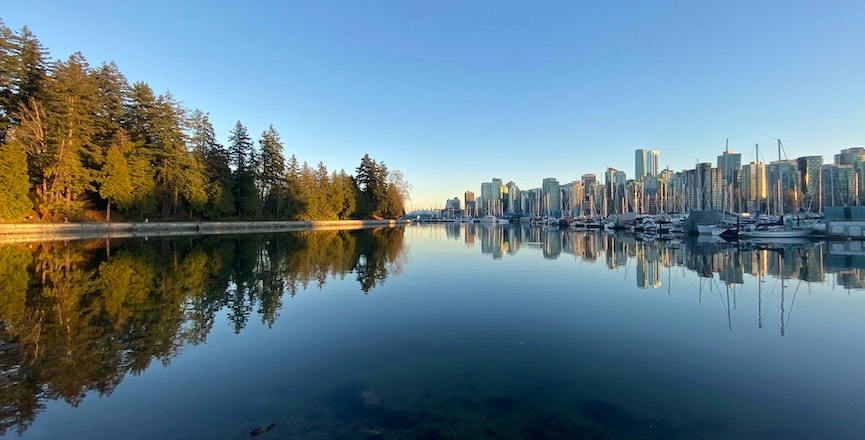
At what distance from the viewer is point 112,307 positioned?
1283 cm

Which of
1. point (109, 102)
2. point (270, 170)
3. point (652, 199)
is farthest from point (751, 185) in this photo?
point (109, 102)

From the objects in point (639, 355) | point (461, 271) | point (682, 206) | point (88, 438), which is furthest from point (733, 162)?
point (88, 438)

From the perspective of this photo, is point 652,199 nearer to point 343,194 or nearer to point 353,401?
point 343,194

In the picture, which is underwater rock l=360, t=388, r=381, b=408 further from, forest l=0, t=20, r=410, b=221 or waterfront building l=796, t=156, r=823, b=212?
waterfront building l=796, t=156, r=823, b=212

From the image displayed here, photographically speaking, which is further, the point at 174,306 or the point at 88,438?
the point at 174,306

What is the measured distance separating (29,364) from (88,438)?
4245 millimetres

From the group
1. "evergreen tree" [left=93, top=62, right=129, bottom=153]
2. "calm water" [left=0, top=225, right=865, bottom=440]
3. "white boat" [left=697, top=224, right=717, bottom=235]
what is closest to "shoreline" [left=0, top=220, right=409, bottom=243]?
"evergreen tree" [left=93, top=62, right=129, bottom=153]

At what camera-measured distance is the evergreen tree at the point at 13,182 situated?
1602 inches

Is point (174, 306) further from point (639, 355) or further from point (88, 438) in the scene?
point (639, 355)

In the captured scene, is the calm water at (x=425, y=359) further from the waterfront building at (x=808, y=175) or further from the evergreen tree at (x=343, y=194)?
the waterfront building at (x=808, y=175)

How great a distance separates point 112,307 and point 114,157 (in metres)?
50.7

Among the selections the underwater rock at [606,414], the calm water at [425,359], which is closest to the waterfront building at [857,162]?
the calm water at [425,359]

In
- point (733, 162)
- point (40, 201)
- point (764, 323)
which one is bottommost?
point (764, 323)

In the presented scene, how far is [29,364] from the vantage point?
26.6ft
